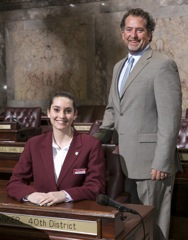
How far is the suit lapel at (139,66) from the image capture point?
7.92ft

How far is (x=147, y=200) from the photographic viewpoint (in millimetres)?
2430

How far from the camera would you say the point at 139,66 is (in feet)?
7.95

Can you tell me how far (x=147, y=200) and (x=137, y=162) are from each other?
244mm

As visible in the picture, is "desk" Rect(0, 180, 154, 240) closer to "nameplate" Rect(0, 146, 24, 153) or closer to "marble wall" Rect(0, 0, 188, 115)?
"nameplate" Rect(0, 146, 24, 153)

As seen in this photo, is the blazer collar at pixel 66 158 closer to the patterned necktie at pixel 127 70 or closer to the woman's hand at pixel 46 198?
the woman's hand at pixel 46 198

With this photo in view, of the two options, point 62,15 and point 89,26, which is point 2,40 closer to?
point 62,15

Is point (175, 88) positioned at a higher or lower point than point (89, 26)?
lower

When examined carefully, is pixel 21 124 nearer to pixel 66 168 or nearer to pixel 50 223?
pixel 66 168

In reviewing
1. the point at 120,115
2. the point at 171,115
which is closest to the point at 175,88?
the point at 171,115

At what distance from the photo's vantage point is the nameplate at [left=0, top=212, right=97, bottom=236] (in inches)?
62.1

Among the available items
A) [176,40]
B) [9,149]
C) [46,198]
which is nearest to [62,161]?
[46,198]

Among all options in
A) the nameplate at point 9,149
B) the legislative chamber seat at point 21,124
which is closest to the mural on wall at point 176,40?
Result: the legislative chamber seat at point 21,124

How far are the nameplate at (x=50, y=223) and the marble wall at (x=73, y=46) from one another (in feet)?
21.0

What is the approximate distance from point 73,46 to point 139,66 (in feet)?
20.7
